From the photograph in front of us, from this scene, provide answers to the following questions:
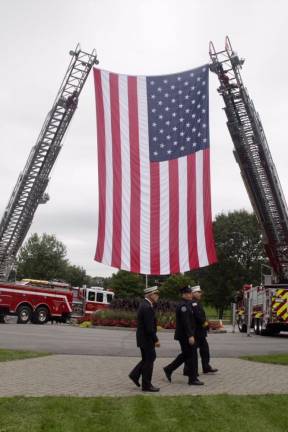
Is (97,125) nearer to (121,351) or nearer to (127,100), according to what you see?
(127,100)

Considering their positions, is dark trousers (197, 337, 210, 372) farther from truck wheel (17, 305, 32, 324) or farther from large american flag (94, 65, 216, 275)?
truck wheel (17, 305, 32, 324)

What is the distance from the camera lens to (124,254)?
14.8 m

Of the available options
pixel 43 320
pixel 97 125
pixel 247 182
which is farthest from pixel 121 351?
pixel 43 320

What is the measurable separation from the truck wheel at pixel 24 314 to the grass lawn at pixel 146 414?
23.5 meters

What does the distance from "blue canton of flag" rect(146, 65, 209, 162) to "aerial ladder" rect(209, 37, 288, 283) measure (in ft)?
33.8

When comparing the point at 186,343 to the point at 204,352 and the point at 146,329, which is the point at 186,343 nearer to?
the point at 146,329

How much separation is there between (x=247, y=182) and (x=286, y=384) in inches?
753

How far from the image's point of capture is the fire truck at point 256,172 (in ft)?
82.5

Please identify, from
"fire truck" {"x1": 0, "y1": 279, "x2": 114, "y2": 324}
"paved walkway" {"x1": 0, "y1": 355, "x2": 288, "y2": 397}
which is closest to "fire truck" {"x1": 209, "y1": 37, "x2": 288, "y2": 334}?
"fire truck" {"x1": 0, "y1": 279, "x2": 114, "y2": 324}

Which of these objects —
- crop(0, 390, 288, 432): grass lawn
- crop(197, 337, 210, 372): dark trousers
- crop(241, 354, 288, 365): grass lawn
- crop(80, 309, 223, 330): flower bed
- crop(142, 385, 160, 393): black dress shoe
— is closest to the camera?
crop(0, 390, 288, 432): grass lawn

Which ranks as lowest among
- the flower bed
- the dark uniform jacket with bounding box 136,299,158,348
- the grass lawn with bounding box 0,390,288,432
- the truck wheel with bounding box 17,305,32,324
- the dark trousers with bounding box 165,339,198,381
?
the grass lawn with bounding box 0,390,288,432

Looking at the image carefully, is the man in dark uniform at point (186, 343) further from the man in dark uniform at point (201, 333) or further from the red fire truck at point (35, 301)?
the red fire truck at point (35, 301)

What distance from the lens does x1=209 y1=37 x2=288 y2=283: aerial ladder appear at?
26.4m

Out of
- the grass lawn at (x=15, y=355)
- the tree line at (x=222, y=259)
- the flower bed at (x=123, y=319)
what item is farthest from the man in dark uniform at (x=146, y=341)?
the tree line at (x=222, y=259)
